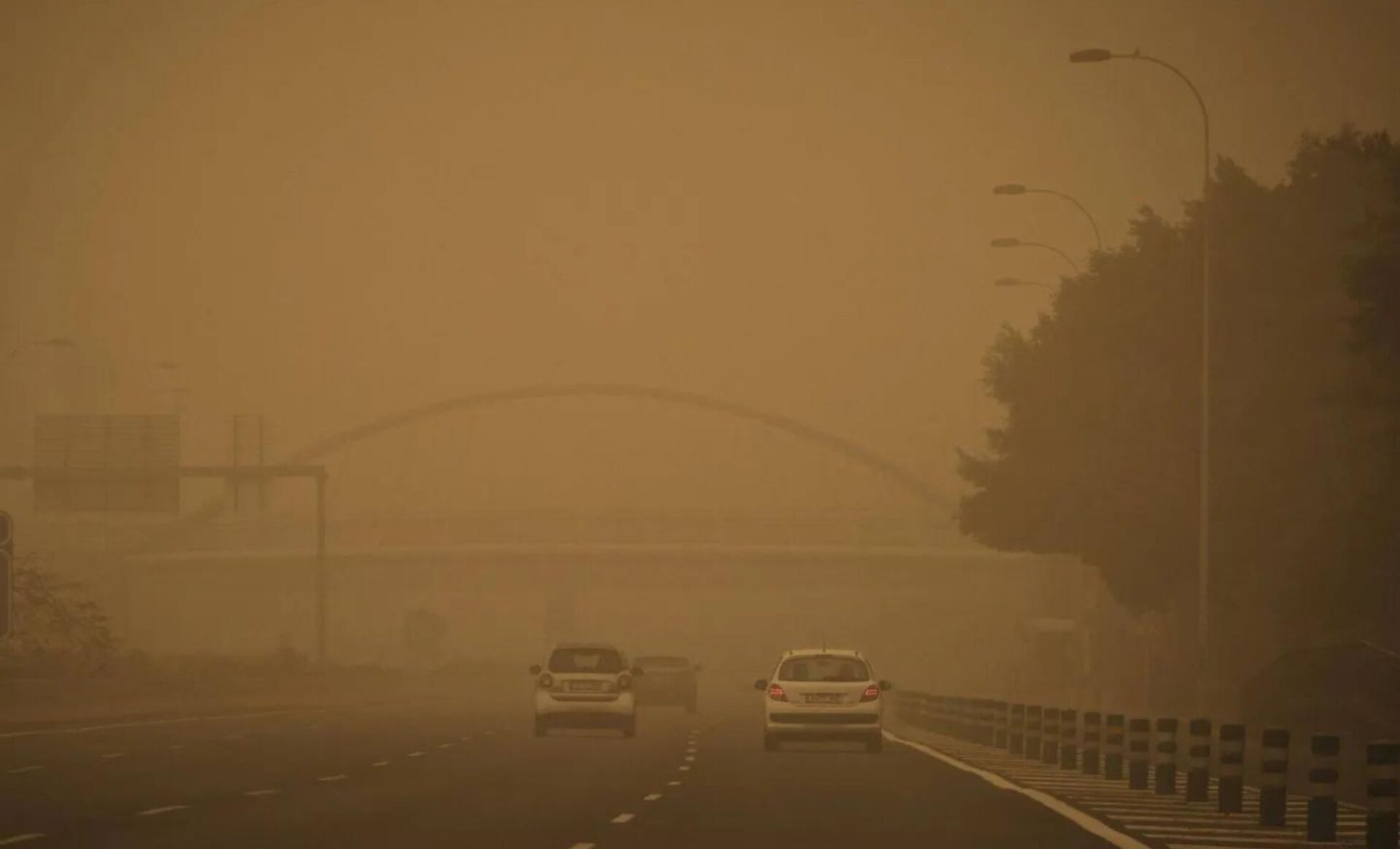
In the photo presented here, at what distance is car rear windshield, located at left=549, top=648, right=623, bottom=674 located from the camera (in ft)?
172

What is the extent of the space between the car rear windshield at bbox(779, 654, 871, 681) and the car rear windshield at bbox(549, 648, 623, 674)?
6490 millimetres

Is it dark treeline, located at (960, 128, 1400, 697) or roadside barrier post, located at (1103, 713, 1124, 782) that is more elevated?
dark treeline, located at (960, 128, 1400, 697)

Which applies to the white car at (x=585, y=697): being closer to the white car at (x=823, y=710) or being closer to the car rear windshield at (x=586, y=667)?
the car rear windshield at (x=586, y=667)

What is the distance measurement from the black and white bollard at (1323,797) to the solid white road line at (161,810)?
1036 centimetres

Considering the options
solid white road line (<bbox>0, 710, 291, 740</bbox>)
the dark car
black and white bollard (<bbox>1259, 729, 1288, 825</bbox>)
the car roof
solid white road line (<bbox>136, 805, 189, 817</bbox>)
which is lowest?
the dark car

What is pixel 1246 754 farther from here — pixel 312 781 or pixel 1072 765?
pixel 312 781

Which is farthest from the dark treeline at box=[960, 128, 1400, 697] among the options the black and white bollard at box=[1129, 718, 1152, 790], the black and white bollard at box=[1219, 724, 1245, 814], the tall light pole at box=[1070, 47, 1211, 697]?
the black and white bollard at box=[1219, 724, 1245, 814]

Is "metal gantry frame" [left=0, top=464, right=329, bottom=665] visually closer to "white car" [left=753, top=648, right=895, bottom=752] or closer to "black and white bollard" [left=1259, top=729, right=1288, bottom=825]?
"white car" [left=753, top=648, right=895, bottom=752]

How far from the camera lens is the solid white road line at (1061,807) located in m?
23.7

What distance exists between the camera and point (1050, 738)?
43.8m

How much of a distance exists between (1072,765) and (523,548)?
118m

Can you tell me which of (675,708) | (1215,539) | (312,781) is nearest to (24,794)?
(312,781)

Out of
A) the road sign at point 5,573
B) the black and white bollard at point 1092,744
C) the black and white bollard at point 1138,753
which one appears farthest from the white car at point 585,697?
the road sign at point 5,573

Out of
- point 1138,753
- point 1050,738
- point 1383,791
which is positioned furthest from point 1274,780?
point 1050,738
